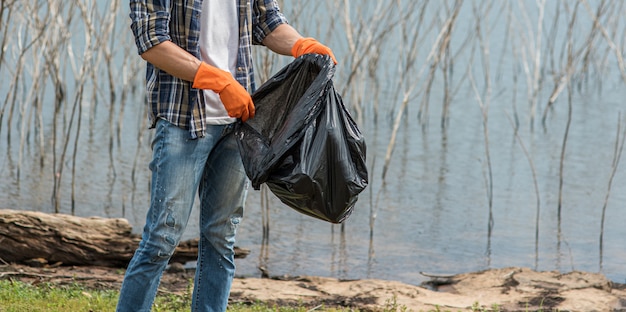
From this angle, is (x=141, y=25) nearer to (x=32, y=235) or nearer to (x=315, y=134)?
(x=315, y=134)

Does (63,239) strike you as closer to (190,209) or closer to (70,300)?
(70,300)

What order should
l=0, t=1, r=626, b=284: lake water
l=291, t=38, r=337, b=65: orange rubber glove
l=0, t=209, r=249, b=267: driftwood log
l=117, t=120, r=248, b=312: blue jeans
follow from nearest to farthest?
→ l=117, t=120, r=248, b=312: blue jeans < l=291, t=38, r=337, b=65: orange rubber glove < l=0, t=209, r=249, b=267: driftwood log < l=0, t=1, r=626, b=284: lake water

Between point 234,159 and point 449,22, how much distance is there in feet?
12.3

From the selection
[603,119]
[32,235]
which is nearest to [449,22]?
[32,235]

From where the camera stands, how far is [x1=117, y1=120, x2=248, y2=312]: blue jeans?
2.79 meters

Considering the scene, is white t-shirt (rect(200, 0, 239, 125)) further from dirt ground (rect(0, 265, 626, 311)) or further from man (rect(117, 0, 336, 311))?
dirt ground (rect(0, 265, 626, 311))

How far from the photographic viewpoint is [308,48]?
2.97 m

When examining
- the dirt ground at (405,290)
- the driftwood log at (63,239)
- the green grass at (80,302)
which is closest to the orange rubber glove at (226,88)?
the green grass at (80,302)

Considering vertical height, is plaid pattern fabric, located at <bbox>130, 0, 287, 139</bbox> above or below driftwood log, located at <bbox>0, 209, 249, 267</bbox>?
above

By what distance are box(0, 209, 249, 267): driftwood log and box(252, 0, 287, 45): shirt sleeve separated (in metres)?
2.14

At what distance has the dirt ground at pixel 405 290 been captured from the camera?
443 centimetres

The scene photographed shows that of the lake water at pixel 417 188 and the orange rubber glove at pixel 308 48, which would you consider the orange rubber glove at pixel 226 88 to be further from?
the lake water at pixel 417 188

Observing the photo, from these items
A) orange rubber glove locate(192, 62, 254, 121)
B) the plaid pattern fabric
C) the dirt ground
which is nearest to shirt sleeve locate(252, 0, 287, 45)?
the plaid pattern fabric

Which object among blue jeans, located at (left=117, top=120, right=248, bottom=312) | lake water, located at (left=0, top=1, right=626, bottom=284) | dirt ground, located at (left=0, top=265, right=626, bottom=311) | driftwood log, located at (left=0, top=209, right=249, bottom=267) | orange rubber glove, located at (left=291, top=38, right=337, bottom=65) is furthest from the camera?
lake water, located at (left=0, top=1, right=626, bottom=284)
